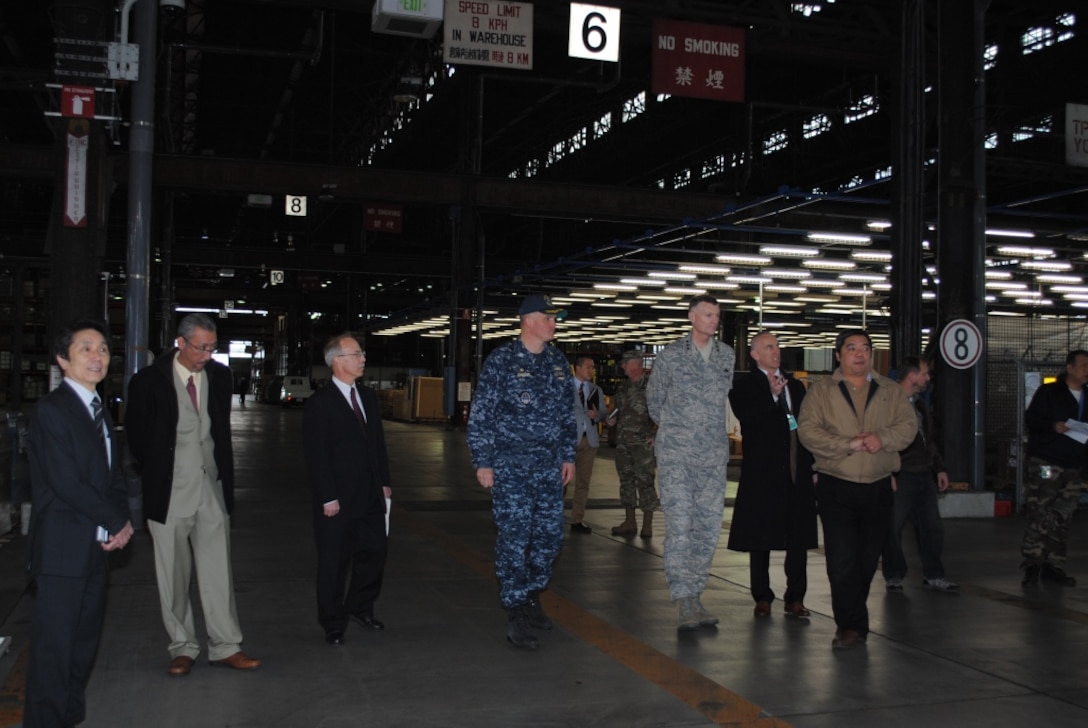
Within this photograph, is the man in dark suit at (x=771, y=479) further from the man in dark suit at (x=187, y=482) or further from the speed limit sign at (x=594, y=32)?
the speed limit sign at (x=594, y=32)

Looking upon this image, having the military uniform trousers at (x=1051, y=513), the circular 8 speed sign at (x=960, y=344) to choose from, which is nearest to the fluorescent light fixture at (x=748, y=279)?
the circular 8 speed sign at (x=960, y=344)

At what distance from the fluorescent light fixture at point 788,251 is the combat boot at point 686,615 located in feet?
46.4

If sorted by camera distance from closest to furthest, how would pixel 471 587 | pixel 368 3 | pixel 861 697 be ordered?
pixel 861 697 < pixel 471 587 < pixel 368 3

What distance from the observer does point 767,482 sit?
693 cm

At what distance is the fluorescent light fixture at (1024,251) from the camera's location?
18.9 m

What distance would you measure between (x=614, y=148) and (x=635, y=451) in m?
27.3

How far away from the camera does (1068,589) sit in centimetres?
822

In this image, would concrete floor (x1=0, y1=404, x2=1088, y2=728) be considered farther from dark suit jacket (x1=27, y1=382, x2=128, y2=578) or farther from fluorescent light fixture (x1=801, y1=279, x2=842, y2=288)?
fluorescent light fixture (x1=801, y1=279, x2=842, y2=288)

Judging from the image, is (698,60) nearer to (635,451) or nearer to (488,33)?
(488,33)

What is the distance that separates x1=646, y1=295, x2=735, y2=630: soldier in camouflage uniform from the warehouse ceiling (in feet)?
25.2

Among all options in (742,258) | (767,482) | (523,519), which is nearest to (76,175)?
(523,519)

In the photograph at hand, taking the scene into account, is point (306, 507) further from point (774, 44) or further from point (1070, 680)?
point (774, 44)

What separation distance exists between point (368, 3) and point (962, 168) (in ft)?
32.4

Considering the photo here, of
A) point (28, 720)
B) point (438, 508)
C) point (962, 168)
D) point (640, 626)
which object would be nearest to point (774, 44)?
point (962, 168)
